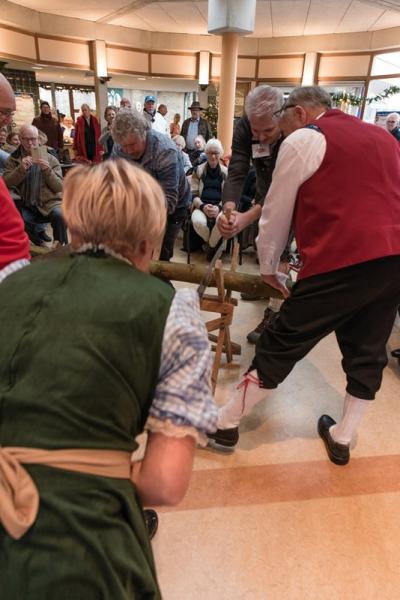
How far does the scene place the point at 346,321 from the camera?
155 cm

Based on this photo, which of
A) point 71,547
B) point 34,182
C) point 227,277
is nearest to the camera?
point 71,547

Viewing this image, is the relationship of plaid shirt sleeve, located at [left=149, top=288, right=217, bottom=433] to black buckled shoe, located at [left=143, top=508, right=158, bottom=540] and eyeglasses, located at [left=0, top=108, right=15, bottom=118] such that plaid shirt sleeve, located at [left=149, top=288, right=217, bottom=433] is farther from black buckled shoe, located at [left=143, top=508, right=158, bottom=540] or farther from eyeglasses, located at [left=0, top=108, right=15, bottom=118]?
eyeglasses, located at [left=0, top=108, right=15, bottom=118]

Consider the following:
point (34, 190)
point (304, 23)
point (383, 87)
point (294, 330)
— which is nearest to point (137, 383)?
point (294, 330)

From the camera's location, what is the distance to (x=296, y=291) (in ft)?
4.96

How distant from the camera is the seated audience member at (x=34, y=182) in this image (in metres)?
3.89

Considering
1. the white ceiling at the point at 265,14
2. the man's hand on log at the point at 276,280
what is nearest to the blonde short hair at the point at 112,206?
the man's hand on log at the point at 276,280

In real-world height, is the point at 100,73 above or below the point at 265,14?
below

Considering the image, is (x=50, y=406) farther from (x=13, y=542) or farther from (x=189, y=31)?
(x=189, y=31)

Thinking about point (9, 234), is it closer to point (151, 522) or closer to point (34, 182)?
point (151, 522)

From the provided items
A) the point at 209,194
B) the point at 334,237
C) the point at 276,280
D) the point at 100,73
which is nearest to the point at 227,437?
the point at 276,280

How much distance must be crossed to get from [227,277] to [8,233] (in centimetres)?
127

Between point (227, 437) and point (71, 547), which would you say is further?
point (227, 437)

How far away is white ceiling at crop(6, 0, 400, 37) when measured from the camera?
7.90 metres

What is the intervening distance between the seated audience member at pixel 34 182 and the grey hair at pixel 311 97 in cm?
299
